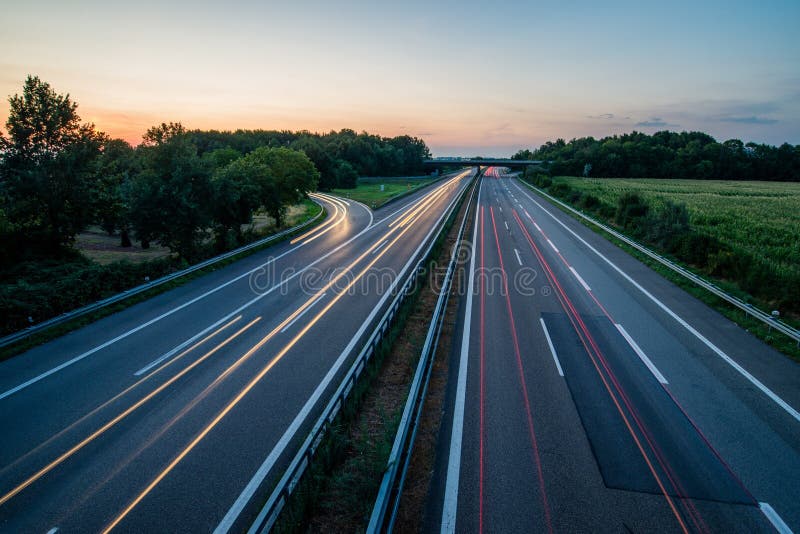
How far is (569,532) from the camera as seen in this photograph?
6891mm

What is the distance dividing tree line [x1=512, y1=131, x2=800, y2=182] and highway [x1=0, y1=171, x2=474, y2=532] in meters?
111

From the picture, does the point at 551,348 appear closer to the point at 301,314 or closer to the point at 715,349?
the point at 715,349

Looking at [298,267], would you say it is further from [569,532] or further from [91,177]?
[569,532]

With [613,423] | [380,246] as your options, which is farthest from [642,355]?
[380,246]

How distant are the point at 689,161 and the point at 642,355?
136219 millimetres

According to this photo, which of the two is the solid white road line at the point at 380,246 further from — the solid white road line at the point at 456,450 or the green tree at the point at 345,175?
the green tree at the point at 345,175

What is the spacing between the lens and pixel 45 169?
867 inches

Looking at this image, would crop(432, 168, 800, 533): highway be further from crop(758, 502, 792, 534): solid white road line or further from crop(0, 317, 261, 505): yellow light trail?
crop(0, 317, 261, 505): yellow light trail

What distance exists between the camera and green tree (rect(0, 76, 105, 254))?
21.4m

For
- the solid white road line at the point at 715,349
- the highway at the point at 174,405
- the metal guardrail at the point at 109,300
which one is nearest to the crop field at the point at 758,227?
the solid white road line at the point at 715,349

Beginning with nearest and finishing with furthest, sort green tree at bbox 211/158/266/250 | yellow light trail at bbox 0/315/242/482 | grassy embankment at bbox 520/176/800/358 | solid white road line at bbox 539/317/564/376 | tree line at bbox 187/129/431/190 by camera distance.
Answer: yellow light trail at bbox 0/315/242/482 → solid white road line at bbox 539/317/564/376 → grassy embankment at bbox 520/176/800/358 → green tree at bbox 211/158/266/250 → tree line at bbox 187/129/431/190

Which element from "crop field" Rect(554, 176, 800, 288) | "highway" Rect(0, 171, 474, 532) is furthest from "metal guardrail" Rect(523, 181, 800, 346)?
"highway" Rect(0, 171, 474, 532)

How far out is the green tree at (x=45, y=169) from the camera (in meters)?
21.4

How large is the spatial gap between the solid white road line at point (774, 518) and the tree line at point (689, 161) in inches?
4425
